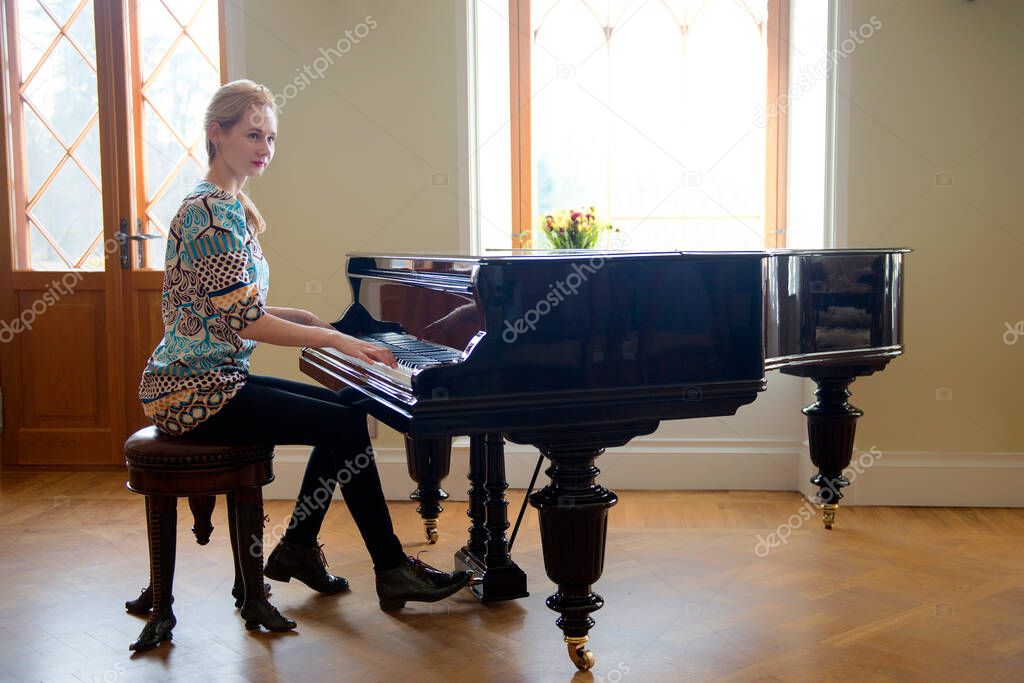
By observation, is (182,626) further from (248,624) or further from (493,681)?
(493,681)

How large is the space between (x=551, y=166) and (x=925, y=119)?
63.2 inches

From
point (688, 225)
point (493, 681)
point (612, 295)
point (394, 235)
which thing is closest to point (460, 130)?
point (394, 235)

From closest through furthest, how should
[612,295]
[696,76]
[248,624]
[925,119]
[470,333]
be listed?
[612,295] < [470,333] < [248,624] < [925,119] < [696,76]

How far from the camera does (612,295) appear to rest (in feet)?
7.50

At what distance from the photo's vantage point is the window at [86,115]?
4.70m

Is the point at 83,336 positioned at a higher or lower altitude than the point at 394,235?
lower

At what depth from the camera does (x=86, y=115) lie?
4762 mm

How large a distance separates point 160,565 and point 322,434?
0.55m

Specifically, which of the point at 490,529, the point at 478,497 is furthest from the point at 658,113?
the point at 490,529

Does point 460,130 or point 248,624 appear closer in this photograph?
point 248,624

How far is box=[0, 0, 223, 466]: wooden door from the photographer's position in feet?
15.4

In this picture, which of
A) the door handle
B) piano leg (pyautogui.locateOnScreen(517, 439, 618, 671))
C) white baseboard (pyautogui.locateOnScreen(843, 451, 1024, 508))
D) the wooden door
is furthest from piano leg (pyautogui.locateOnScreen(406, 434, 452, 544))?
the door handle

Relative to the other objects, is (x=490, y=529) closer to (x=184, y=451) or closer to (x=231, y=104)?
(x=184, y=451)

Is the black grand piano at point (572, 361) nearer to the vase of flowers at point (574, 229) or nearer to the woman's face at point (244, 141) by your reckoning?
the woman's face at point (244, 141)
